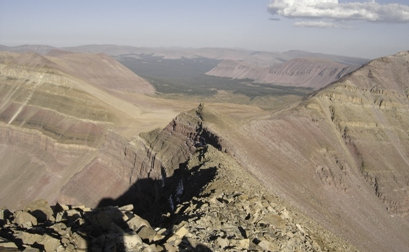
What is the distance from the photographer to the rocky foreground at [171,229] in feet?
39.3

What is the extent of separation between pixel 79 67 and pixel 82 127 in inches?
2990

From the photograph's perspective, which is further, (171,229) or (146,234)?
(171,229)

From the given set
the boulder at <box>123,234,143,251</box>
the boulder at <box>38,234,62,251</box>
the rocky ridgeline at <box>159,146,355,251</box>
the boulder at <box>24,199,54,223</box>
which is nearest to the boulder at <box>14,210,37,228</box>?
the boulder at <box>24,199,54,223</box>

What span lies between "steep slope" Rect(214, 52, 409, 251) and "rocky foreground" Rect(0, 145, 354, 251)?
15520mm

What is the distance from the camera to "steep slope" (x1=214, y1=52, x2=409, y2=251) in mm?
35156

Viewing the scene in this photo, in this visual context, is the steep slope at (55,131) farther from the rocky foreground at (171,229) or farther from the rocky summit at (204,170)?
the rocky foreground at (171,229)

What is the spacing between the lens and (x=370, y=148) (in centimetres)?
4825

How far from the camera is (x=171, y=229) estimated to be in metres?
14.6

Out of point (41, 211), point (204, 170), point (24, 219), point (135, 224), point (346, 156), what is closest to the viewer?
point (24, 219)

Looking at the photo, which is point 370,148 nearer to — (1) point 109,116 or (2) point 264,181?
(2) point 264,181

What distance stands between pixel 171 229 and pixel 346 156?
36639mm

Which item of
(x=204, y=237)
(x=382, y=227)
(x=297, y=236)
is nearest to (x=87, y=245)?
(x=204, y=237)

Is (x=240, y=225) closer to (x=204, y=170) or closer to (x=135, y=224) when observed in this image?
(x=135, y=224)

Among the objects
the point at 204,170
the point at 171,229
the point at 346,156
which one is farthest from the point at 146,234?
the point at 346,156
